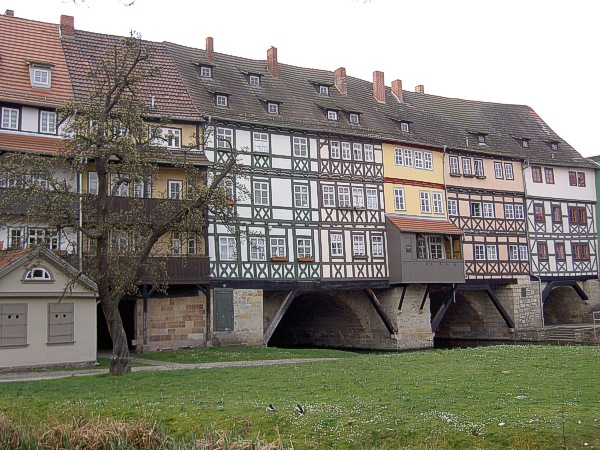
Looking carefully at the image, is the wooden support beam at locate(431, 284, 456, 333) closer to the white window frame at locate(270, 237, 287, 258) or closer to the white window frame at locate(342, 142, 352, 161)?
the white window frame at locate(342, 142, 352, 161)

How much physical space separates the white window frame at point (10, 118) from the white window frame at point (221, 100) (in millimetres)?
7965

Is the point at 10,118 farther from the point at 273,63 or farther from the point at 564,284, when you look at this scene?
the point at 564,284

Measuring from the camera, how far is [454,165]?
34.8m

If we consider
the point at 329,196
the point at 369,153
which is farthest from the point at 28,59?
the point at 369,153

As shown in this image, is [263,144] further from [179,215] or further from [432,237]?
[179,215]

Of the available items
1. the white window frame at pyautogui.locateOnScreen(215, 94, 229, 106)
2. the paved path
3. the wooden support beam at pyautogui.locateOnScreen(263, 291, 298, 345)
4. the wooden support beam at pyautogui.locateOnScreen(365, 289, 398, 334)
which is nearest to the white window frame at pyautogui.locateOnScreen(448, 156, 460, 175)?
the wooden support beam at pyautogui.locateOnScreen(365, 289, 398, 334)

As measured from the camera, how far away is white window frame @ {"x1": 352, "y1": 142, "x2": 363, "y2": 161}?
30.8m

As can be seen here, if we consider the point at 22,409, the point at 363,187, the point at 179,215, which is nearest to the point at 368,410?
the point at 22,409

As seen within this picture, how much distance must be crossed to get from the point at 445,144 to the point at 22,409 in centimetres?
2694

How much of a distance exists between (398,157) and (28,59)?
1626 cm

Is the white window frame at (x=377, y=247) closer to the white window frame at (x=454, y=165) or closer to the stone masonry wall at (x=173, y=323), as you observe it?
the white window frame at (x=454, y=165)

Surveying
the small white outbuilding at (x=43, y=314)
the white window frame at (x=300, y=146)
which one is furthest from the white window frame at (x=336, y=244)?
the small white outbuilding at (x=43, y=314)

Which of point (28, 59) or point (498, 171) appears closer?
point (28, 59)

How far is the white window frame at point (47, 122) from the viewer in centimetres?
2331
